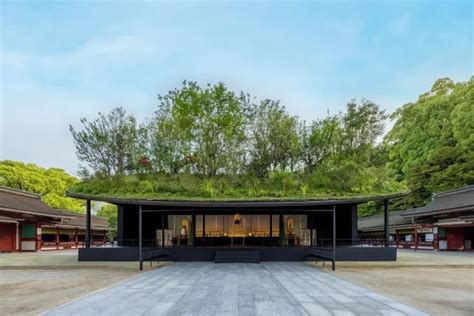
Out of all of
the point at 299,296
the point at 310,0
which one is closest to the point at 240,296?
the point at 299,296

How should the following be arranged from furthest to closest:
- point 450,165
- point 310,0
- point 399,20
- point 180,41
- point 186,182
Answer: point 450,165, point 186,182, point 180,41, point 399,20, point 310,0

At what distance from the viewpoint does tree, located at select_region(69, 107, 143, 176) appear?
2308 centimetres

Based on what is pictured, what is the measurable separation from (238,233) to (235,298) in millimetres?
13238

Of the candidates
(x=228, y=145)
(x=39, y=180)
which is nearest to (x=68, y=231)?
(x=39, y=180)

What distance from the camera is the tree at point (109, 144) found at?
23.1 m

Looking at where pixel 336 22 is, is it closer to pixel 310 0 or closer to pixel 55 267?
pixel 310 0

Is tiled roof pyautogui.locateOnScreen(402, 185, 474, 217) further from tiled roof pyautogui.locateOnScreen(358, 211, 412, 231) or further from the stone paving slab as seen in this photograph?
the stone paving slab

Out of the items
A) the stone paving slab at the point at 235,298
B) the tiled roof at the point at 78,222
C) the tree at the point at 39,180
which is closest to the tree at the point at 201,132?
the stone paving slab at the point at 235,298

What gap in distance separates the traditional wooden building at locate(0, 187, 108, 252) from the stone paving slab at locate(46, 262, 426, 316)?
62.0 ft

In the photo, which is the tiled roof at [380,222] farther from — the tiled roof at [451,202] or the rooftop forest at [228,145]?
the rooftop forest at [228,145]

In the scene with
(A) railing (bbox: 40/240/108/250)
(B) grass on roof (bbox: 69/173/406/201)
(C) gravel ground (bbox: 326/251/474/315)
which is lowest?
(A) railing (bbox: 40/240/108/250)

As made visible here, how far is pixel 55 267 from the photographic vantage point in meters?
16.9

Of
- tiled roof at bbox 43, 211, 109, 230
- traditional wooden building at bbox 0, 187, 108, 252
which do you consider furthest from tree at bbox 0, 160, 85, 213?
traditional wooden building at bbox 0, 187, 108, 252

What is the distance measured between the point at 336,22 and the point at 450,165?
2582 cm
